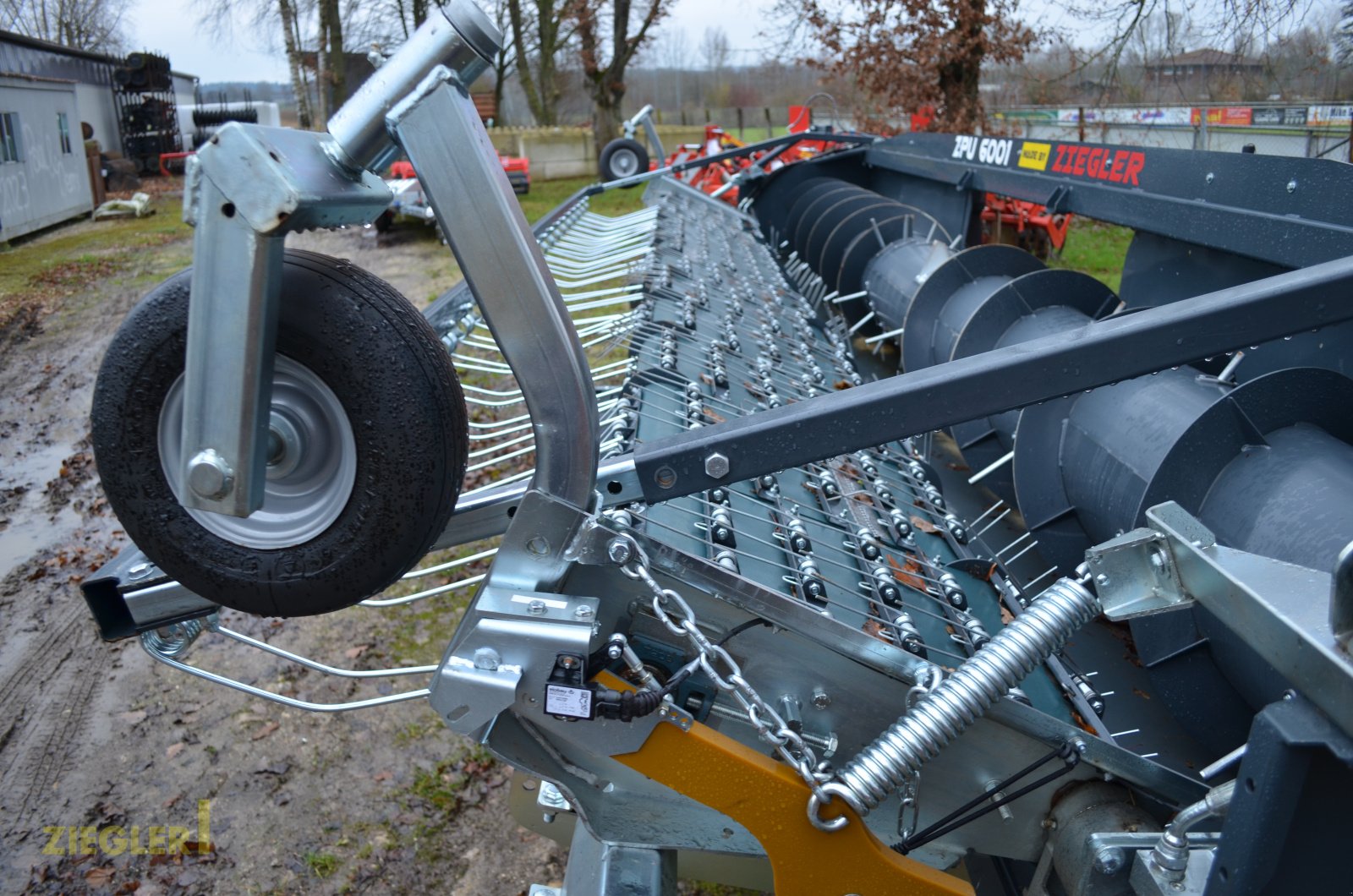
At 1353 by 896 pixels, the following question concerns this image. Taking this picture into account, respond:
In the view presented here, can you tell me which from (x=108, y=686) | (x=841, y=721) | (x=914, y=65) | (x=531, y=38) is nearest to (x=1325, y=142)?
(x=841, y=721)

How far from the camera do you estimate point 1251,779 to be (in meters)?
1.28

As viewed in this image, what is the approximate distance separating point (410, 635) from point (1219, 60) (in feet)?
26.1

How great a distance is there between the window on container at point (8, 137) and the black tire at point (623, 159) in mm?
10301

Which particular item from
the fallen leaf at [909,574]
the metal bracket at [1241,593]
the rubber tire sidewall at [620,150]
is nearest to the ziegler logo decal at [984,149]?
the fallen leaf at [909,574]

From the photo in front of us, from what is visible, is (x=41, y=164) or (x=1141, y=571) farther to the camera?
(x=41, y=164)

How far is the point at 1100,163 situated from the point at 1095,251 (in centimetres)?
871

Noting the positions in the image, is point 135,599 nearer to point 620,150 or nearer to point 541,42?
point 620,150

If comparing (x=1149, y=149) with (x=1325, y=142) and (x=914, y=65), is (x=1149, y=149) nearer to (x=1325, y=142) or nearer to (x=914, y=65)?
(x=1325, y=142)

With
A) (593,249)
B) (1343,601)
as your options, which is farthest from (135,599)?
(593,249)

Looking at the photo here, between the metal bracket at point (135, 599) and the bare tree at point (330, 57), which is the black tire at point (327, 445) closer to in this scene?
the metal bracket at point (135, 599)

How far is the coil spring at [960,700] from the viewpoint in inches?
63.7

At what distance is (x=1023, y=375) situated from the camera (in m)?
1.65

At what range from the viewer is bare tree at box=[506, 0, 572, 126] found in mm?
23062

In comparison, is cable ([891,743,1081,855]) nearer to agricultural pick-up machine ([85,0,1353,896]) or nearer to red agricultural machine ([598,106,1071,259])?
agricultural pick-up machine ([85,0,1353,896])
